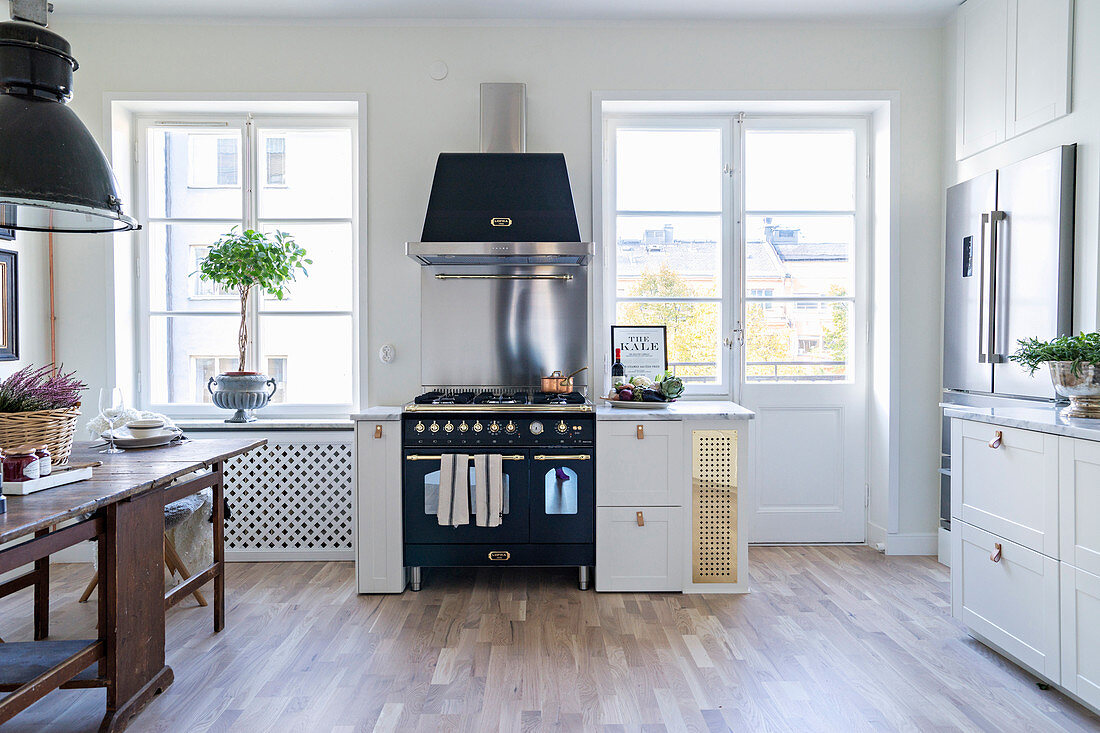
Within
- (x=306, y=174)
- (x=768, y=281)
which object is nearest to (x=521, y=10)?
(x=306, y=174)

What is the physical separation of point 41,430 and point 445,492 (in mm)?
1715

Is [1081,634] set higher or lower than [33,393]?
lower

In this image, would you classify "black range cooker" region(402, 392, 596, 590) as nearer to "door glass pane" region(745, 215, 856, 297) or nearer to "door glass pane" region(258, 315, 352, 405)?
"door glass pane" region(258, 315, 352, 405)

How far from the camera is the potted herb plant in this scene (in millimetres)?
2381

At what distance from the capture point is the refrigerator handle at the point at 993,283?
11.1ft

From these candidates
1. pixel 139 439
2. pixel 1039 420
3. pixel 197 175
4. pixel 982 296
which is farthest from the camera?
pixel 197 175

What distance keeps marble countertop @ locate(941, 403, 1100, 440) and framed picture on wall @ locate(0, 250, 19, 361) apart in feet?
15.7

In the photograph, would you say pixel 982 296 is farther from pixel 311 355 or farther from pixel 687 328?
pixel 311 355

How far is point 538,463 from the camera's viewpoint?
3.40 m

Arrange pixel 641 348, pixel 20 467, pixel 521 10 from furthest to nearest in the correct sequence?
pixel 641 348
pixel 521 10
pixel 20 467

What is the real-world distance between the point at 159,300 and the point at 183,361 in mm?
417

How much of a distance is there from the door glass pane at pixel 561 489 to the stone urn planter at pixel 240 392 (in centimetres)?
188

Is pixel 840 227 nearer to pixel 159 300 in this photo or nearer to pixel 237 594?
pixel 237 594

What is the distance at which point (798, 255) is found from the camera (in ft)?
13.9
